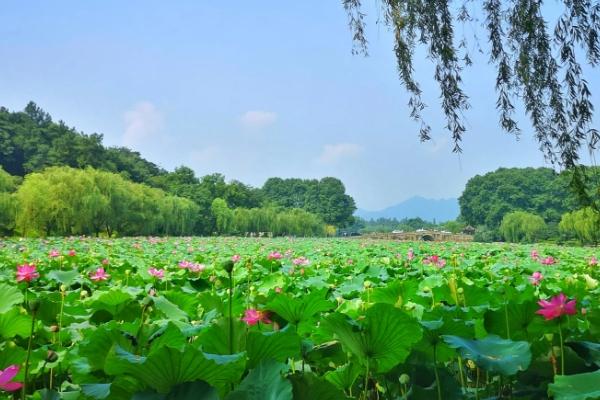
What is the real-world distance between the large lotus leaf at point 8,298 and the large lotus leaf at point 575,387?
4.07 ft

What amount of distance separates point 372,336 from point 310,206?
87.2 meters

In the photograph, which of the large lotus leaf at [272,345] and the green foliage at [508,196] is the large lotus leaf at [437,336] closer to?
the large lotus leaf at [272,345]

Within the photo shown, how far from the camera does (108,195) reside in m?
24.2

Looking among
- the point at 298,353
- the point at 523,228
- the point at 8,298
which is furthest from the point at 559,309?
the point at 523,228

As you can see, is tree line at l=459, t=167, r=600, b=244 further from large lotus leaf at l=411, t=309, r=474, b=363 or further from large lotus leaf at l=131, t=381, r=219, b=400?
large lotus leaf at l=131, t=381, r=219, b=400

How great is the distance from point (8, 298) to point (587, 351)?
139cm

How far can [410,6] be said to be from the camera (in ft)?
9.04

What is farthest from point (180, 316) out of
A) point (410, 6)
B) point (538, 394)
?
point (410, 6)

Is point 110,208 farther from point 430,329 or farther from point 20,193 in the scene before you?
point 430,329

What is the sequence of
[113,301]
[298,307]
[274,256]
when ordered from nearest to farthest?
[298,307] < [113,301] < [274,256]

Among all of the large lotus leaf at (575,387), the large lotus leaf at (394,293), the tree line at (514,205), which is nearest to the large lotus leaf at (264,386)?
the large lotus leaf at (575,387)

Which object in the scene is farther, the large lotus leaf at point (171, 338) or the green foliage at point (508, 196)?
Result: the green foliage at point (508, 196)

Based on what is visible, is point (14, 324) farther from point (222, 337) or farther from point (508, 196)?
point (508, 196)

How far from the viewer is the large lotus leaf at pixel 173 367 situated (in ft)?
2.21
